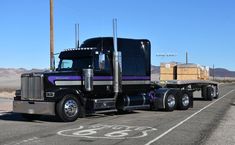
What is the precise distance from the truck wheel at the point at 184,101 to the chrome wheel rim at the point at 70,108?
7.75 meters

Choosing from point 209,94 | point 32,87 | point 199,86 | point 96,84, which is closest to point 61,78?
point 32,87

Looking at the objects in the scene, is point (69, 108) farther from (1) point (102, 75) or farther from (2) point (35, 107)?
(1) point (102, 75)

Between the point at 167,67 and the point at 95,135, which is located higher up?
the point at 167,67

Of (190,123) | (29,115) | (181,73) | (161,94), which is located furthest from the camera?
(181,73)

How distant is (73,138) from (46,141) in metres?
0.88

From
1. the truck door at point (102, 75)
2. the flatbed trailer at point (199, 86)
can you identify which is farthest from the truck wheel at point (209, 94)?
the truck door at point (102, 75)

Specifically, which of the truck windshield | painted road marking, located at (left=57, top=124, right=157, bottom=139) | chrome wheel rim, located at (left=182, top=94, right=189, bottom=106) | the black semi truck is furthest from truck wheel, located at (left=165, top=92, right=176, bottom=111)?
painted road marking, located at (left=57, top=124, right=157, bottom=139)

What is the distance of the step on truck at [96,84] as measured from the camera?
17.5m

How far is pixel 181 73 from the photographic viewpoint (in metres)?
31.1

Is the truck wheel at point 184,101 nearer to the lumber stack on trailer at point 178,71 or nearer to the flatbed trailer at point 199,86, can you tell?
the flatbed trailer at point 199,86

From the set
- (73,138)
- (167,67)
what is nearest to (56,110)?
(73,138)

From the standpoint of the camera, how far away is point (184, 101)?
24.3 m

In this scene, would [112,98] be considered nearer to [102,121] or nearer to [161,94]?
[102,121]

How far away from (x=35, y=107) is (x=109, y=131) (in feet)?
13.4
